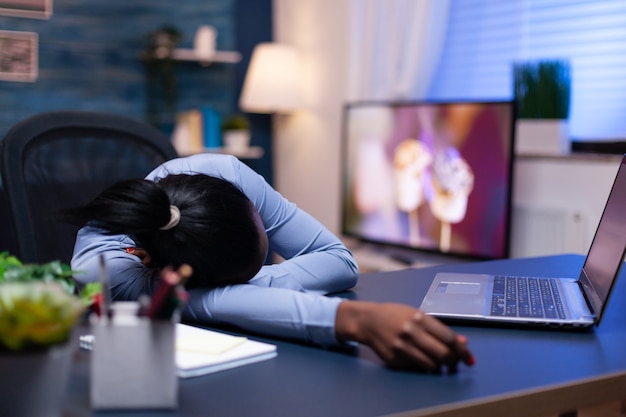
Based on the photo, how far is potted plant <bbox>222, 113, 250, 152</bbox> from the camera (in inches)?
179

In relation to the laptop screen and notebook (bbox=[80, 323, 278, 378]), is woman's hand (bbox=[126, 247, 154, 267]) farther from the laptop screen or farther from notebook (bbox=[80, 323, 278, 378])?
the laptop screen

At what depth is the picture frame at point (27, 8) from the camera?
404 centimetres

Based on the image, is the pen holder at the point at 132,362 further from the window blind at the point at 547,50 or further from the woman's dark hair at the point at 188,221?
the window blind at the point at 547,50

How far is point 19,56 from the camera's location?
162 inches

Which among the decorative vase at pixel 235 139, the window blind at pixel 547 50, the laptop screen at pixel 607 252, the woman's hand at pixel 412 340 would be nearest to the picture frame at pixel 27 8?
the decorative vase at pixel 235 139

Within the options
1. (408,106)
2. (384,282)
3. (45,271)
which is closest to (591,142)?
(408,106)

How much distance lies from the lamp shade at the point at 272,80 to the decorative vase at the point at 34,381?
376 centimetres

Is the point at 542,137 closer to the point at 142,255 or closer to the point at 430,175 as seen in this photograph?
the point at 430,175

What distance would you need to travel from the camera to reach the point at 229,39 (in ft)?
15.6

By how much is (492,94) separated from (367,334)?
2.86 metres

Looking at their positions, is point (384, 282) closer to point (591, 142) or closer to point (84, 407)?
point (84, 407)

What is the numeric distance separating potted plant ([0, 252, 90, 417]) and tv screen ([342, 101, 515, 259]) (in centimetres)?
264

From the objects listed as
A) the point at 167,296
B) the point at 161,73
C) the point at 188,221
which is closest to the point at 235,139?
the point at 161,73

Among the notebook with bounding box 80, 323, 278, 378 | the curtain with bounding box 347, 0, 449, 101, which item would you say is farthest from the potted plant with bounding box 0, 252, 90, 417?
the curtain with bounding box 347, 0, 449, 101
